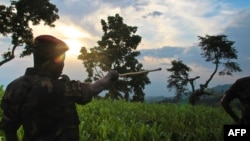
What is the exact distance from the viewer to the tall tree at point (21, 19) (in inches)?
1467

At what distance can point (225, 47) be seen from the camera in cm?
4688

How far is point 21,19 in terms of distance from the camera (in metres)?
37.8

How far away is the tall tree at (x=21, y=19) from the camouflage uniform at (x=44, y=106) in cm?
3330

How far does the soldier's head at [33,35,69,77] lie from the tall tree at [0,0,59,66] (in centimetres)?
3332

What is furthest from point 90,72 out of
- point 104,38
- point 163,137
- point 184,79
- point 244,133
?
point 244,133

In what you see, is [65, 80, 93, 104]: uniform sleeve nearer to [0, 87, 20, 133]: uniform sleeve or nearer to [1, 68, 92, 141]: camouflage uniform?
[1, 68, 92, 141]: camouflage uniform

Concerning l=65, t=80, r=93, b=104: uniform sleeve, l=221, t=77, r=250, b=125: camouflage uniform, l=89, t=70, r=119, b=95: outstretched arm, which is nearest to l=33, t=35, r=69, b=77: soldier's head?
l=65, t=80, r=93, b=104: uniform sleeve

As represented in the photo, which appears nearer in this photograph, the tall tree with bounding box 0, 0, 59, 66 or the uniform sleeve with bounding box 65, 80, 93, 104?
the uniform sleeve with bounding box 65, 80, 93, 104

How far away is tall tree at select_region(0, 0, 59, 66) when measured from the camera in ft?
122

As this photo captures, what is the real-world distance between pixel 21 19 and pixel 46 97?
35.0m

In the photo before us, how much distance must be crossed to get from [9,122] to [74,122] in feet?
2.08

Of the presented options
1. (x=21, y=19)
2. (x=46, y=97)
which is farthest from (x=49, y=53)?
(x=21, y=19)

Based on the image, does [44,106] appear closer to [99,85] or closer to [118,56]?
[99,85]

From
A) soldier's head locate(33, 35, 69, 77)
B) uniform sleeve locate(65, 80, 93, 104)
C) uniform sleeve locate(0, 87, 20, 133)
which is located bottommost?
uniform sleeve locate(0, 87, 20, 133)
